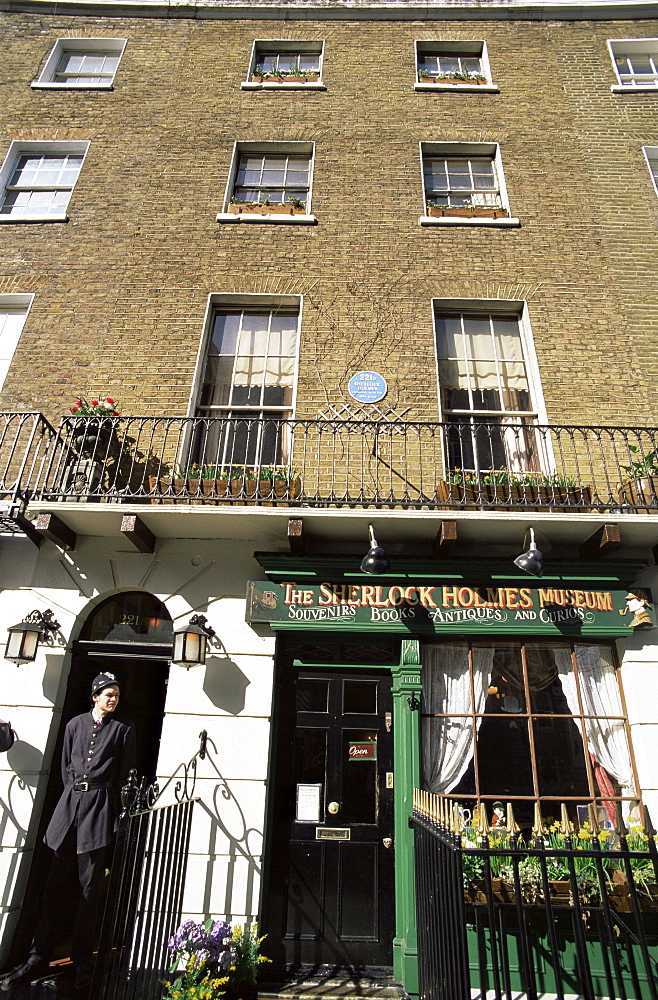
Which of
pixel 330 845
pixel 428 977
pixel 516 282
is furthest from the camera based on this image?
pixel 516 282

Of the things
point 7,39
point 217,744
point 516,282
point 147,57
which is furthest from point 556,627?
point 7,39

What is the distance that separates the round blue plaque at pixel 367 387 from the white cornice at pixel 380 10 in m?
8.97

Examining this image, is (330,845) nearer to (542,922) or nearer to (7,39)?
(542,922)

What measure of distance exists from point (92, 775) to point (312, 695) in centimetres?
243

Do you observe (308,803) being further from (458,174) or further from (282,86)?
(282,86)

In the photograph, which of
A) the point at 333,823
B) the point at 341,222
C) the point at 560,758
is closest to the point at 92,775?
the point at 333,823

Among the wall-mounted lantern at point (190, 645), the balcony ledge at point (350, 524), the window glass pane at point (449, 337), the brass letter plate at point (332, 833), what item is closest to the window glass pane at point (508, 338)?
the window glass pane at point (449, 337)

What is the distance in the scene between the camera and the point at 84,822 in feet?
17.9

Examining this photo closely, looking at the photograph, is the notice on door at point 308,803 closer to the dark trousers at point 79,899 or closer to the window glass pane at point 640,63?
the dark trousers at point 79,899

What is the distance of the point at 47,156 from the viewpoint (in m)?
Result: 10.8

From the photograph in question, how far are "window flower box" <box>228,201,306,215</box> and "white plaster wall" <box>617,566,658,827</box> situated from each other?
7803 millimetres

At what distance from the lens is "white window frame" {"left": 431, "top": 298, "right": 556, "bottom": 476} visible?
7797 mm

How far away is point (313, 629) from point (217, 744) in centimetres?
161

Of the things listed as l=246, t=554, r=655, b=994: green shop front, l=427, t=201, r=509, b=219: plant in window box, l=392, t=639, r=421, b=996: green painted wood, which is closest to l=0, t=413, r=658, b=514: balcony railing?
l=246, t=554, r=655, b=994: green shop front
